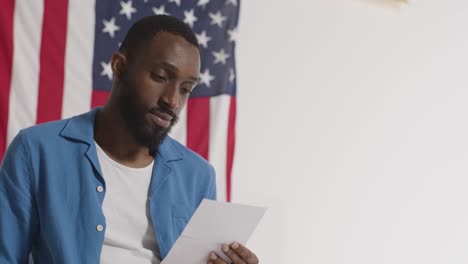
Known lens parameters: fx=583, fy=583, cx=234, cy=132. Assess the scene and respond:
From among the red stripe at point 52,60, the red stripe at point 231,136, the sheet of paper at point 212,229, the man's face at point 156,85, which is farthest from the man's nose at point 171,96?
the red stripe at point 231,136

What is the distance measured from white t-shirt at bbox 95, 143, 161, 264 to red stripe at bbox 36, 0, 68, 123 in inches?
26.6

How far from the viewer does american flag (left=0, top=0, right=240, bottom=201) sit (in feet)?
5.47

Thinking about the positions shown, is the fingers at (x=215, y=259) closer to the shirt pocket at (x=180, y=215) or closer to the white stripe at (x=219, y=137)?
the shirt pocket at (x=180, y=215)

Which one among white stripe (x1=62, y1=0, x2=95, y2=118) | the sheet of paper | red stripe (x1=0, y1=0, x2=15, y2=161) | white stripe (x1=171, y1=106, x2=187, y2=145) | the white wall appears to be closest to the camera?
the sheet of paper

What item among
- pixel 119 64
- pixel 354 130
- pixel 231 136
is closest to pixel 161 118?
pixel 119 64

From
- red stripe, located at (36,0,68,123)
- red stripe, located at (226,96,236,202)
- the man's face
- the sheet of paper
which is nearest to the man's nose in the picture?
the man's face

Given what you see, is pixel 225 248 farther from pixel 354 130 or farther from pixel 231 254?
pixel 354 130

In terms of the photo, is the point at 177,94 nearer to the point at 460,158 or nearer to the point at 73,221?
the point at 73,221

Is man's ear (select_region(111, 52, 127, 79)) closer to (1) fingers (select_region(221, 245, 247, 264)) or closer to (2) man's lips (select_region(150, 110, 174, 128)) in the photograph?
(2) man's lips (select_region(150, 110, 174, 128))

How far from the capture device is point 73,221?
1.06 meters

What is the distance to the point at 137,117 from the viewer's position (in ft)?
3.64

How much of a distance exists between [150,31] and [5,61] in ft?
2.31

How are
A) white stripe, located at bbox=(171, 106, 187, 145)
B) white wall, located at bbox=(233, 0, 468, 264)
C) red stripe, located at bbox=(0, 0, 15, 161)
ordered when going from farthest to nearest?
white wall, located at bbox=(233, 0, 468, 264), white stripe, located at bbox=(171, 106, 187, 145), red stripe, located at bbox=(0, 0, 15, 161)

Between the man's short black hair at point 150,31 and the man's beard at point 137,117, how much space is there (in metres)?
0.07
